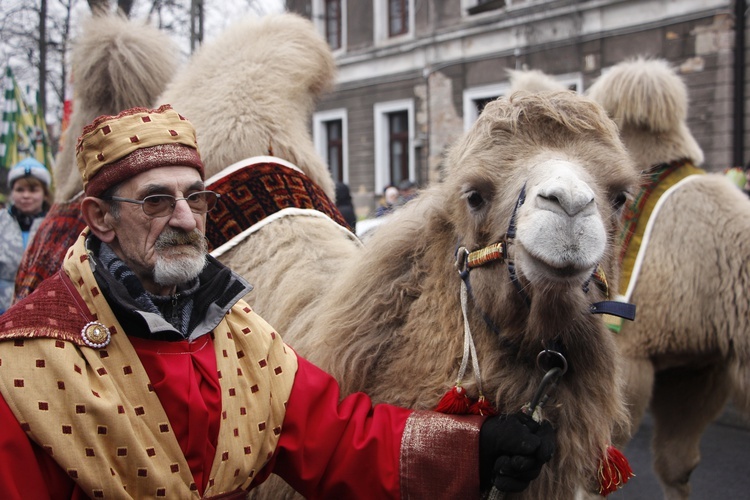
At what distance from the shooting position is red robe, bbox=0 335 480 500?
1.68 meters

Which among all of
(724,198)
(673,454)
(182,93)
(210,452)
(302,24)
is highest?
(302,24)

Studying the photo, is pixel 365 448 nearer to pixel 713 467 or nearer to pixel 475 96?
pixel 713 467

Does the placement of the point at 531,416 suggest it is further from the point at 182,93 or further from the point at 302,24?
the point at 302,24

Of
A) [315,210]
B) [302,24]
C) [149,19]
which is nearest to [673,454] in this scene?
[315,210]

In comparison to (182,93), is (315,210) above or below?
below

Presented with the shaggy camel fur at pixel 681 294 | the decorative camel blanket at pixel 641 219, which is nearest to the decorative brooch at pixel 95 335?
the shaggy camel fur at pixel 681 294

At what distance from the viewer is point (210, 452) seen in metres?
1.83

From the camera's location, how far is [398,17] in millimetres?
19203

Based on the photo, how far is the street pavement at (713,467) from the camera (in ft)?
16.2

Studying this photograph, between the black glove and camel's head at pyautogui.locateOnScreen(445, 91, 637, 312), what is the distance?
12.8 inches

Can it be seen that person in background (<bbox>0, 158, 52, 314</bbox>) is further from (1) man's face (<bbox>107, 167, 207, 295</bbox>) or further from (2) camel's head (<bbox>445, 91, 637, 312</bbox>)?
(2) camel's head (<bbox>445, 91, 637, 312</bbox>)

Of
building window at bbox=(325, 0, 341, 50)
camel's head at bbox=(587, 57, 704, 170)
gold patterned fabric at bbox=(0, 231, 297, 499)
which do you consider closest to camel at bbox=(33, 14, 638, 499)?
gold patterned fabric at bbox=(0, 231, 297, 499)

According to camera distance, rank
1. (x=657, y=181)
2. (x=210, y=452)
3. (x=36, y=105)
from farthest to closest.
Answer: (x=36, y=105)
(x=657, y=181)
(x=210, y=452)

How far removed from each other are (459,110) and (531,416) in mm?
15695
